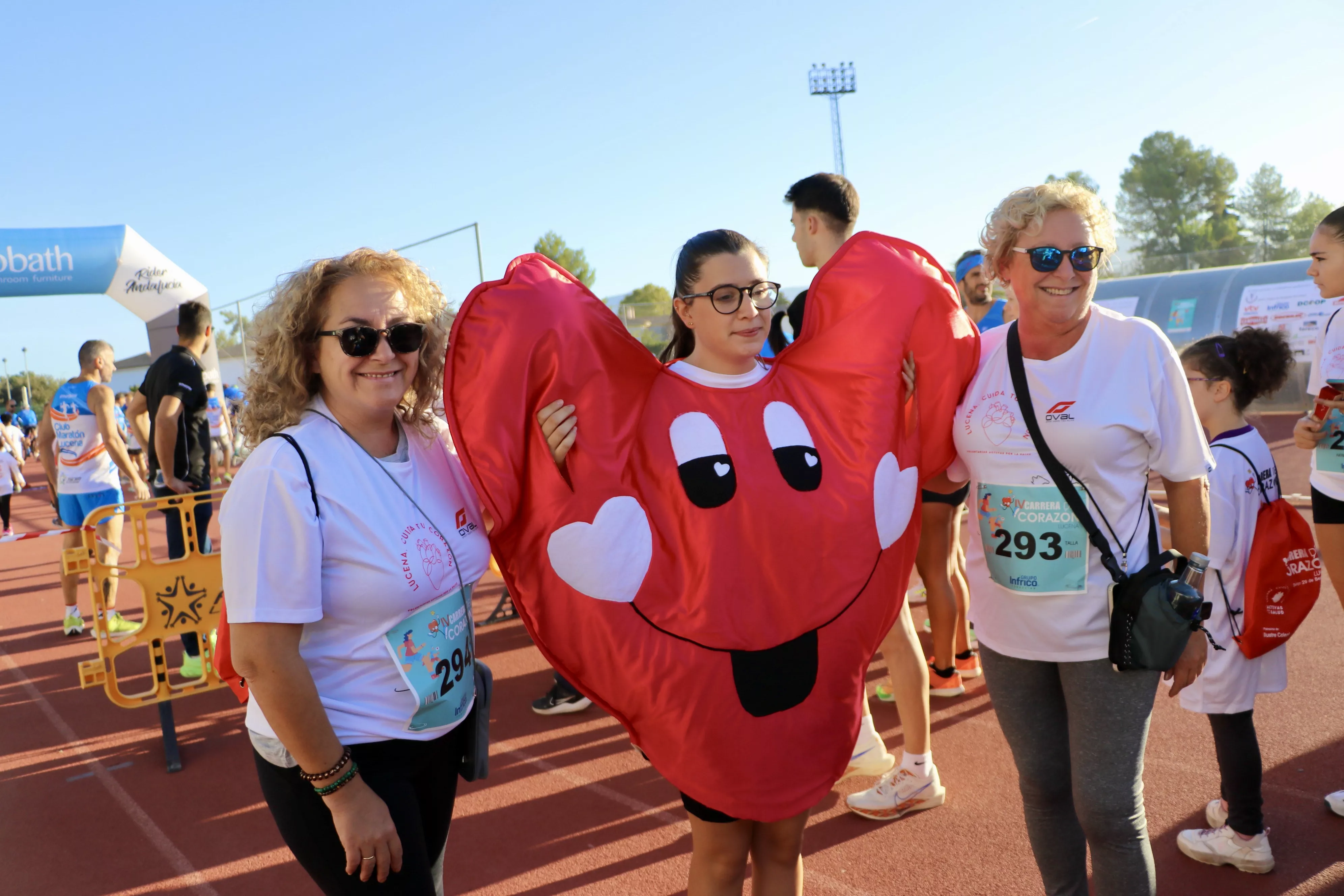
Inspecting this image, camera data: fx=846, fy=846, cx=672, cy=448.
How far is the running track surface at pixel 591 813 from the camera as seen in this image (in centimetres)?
295

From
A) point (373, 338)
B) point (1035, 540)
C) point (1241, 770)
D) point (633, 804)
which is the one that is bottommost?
point (633, 804)

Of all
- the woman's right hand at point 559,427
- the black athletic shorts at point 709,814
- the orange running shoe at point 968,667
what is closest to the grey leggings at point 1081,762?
the black athletic shorts at point 709,814

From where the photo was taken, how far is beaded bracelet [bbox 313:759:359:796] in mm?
1587

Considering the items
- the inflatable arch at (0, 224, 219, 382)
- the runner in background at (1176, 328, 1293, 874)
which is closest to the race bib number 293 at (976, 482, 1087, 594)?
the runner in background at (1176, 328, 1293, 874)

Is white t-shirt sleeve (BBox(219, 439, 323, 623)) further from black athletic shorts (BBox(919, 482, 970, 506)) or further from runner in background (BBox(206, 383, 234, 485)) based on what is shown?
runner in background (BBox(206, 383, 234, 485))

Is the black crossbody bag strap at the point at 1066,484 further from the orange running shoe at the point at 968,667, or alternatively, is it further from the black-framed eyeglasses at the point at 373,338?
the orange running shoe at the point at 968,667

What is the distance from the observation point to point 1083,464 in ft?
6.75

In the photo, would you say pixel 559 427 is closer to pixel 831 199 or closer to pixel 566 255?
pixel 831 199

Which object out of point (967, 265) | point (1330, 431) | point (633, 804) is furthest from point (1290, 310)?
point (633, 804)

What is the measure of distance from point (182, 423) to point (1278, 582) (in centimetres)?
596

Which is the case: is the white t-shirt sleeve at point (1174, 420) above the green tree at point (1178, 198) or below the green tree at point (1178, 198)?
below

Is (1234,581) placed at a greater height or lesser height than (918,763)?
greater

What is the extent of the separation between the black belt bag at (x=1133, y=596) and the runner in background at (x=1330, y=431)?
1.85m

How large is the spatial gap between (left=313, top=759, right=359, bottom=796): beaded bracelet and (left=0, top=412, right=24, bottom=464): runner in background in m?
13.2
